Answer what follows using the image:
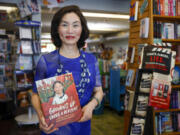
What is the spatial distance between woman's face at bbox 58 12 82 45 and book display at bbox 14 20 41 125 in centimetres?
314

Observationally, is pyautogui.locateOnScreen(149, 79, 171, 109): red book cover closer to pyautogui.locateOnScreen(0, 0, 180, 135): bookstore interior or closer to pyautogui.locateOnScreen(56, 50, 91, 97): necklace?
pyautogui.locateOnScreen(0, 0, 180, 135): bookstore interior

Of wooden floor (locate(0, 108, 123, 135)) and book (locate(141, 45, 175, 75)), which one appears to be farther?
wooden floor (locate(0, 108, 123, 135))

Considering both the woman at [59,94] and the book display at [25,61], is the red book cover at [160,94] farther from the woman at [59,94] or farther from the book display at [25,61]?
the book display at [25,61]

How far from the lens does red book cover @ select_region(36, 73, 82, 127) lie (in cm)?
94

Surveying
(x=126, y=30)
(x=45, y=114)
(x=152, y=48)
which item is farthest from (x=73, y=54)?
(x=126, y=30)

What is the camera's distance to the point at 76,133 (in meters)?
1.14

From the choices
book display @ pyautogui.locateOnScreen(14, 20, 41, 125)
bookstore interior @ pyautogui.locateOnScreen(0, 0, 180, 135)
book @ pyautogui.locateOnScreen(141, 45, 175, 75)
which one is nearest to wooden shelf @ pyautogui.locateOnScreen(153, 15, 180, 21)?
bookstore interior @ pyautogui.locateOnScreen(0, 0, 180, 135)

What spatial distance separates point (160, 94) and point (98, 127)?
2.16 meters

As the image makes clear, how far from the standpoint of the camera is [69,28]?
3.53 feet

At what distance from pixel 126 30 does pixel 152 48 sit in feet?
28.7

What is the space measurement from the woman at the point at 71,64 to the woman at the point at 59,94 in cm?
12

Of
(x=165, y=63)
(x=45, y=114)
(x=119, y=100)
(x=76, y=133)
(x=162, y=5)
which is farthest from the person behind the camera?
(x=119, y=100)

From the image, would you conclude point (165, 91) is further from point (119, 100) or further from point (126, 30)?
point (126, 30)

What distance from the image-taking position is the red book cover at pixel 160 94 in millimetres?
2070
